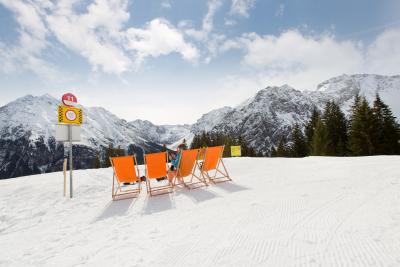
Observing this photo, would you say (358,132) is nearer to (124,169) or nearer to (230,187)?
(230,187)

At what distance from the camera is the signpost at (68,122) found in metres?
8.55

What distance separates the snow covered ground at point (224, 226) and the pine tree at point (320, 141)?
3518 cm

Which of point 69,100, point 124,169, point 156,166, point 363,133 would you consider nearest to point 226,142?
point 363,133

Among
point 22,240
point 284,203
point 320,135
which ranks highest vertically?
point 320,135

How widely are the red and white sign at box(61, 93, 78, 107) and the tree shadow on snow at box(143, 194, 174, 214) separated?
445cm

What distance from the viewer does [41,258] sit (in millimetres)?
4078

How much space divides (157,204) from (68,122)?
452cm

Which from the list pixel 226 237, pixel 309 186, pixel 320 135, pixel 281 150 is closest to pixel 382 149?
pixel 320 135

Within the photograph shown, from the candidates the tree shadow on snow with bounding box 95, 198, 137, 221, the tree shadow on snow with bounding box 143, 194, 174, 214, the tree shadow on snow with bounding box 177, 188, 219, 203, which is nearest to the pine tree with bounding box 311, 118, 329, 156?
the tree shadow on snow with bounding box 177, 188, 219, 203

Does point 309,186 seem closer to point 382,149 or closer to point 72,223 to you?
point 72,223

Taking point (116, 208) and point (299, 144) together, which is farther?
point (299, 144)

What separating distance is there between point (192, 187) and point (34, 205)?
5.05 m

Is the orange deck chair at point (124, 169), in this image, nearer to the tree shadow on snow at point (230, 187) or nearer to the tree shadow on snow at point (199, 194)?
the tree shadow on snow at point (199, 194)

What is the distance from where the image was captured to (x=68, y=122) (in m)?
8.68
